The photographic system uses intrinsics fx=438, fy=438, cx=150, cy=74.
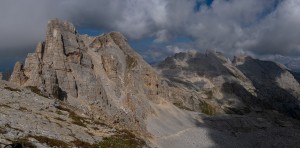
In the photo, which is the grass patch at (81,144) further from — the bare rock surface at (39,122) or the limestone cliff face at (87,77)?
the limestone cliff face at (87,77)

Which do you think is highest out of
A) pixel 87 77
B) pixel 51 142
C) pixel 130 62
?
pixel 130 62

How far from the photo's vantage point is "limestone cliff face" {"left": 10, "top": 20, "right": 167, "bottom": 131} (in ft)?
353

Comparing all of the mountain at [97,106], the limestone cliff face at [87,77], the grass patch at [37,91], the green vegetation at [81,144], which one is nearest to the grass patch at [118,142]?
the mountain at [97,106]

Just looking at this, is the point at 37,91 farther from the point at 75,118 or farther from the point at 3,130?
the point at 3,130

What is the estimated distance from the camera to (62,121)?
76.0 meters

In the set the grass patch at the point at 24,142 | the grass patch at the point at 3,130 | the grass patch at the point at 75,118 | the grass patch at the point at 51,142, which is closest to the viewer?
the grass patch at the point at 24,142

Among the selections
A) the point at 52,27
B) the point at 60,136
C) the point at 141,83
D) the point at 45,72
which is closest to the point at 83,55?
the point at 52,27

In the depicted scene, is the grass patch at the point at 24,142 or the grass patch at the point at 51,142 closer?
the grass patch at the point at 24,142

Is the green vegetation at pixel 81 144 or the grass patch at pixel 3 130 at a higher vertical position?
the grass patch at pixel 3 130

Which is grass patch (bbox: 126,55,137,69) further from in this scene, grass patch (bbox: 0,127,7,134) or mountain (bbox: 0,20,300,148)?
grass patch (bbox: 0,127,7,134)

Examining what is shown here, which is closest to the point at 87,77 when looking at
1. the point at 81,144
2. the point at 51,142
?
the point at 81,144

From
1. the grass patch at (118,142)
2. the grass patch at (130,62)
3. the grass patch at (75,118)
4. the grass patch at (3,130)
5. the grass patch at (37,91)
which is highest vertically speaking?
the grass patch at (130,62)

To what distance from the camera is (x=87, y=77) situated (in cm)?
12606

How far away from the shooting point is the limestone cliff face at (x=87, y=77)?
108 metres
